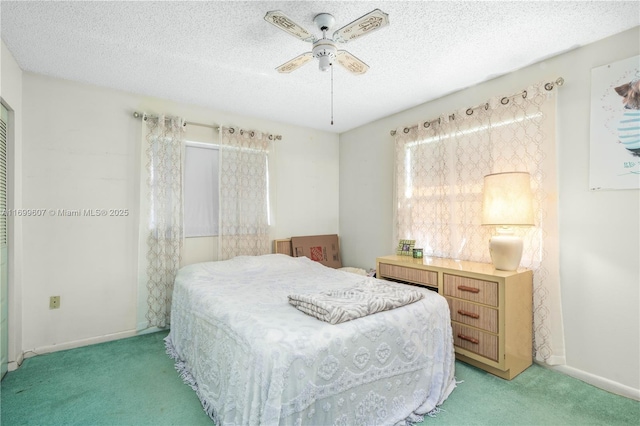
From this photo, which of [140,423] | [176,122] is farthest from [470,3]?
[140,423]

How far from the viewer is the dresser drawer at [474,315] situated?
6.98 feet

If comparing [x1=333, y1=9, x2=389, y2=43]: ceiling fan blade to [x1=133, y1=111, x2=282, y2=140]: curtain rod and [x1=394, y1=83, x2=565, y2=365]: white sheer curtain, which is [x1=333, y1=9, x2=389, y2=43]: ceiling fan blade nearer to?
[x1=394, y1=83, x2=565, y2=365]: white sheer curtain

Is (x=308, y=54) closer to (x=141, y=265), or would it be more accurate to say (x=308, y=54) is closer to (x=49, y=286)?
(x=141, y=265)

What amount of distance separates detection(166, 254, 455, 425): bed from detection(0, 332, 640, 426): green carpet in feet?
0.42

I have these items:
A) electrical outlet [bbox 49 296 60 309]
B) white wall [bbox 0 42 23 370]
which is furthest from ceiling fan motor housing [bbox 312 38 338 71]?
electrical outlet [bbox 49 296 60 309]

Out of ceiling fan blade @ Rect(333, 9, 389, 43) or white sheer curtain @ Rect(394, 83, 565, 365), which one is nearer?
ceiling fan blade @ Rect(333, 9, 389, 43)

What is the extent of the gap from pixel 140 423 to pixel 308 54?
2.37m

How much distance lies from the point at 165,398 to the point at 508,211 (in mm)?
2662

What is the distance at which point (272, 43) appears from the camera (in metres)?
2.10

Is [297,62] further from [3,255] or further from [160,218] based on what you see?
[3,255]

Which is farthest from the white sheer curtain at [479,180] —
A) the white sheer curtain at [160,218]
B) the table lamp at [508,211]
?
the white sheer curtain at [160,218]

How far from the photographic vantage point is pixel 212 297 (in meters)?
2.05

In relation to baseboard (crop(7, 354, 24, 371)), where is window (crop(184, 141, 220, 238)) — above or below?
above

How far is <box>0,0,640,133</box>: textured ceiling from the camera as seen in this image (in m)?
1.75
